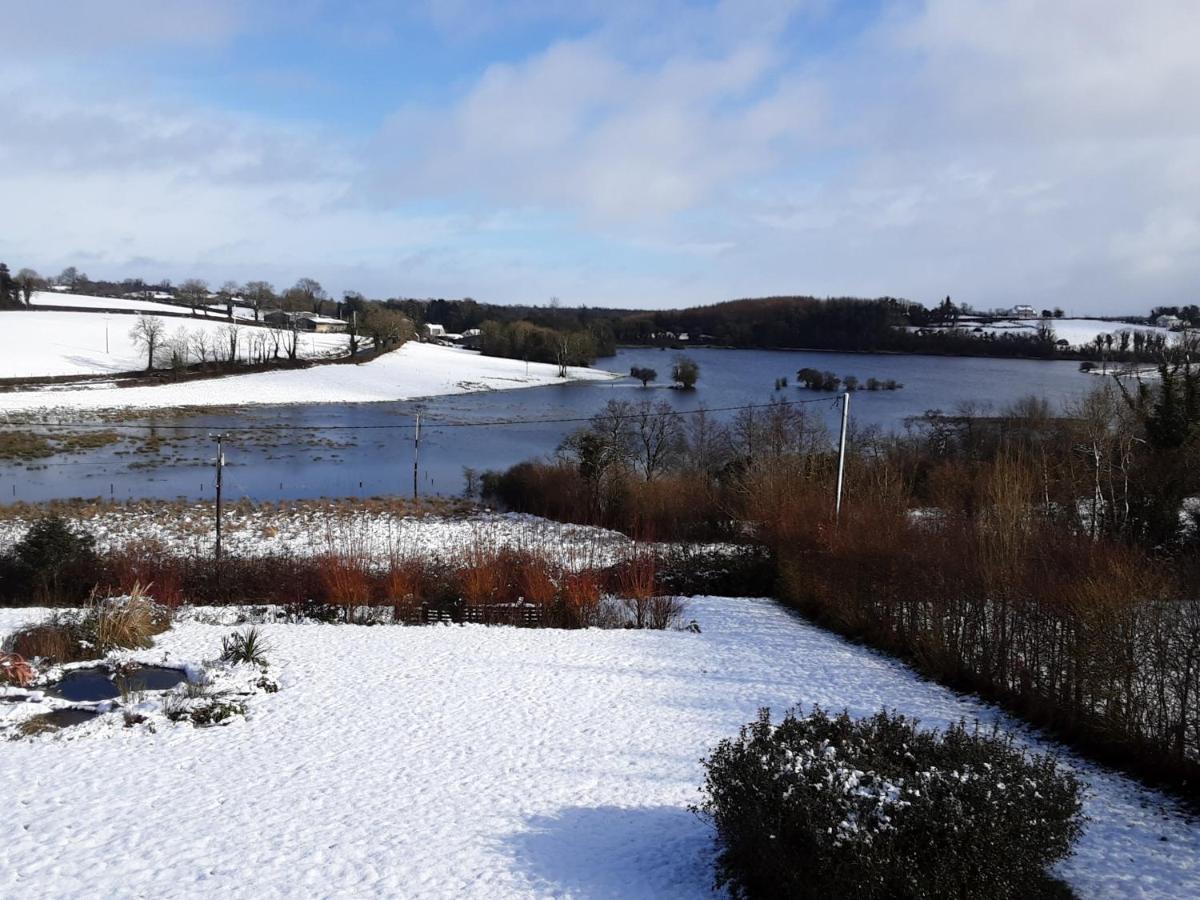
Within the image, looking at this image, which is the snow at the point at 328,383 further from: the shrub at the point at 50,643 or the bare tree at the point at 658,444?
the shrub at the point at 50,643

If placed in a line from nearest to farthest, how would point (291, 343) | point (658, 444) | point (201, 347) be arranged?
point (658, 444), point (201, 347), point (291, 343)

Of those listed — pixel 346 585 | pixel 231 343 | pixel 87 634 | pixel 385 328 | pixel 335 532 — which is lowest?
pixel 335 532

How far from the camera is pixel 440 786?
326 inches

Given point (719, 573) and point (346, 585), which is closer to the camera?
point (346, 585)

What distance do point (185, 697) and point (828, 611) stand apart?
37.4 feet

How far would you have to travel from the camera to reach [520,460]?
42062 mm

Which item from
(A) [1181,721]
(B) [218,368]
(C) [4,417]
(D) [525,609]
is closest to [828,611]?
(D) [525,609]

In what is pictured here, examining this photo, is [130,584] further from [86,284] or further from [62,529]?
[86,284]

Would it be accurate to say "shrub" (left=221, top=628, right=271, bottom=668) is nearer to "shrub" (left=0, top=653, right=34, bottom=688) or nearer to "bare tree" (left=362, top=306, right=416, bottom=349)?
"shrub" (left=0, top=653, right=34, bottom=688)

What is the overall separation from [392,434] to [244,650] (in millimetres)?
39487

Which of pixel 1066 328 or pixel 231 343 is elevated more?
pixel 1066 328

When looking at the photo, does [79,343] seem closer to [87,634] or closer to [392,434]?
[392,434]

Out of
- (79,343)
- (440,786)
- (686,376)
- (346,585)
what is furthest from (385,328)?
(440,786)

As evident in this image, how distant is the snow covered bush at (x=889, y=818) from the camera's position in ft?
17.5
